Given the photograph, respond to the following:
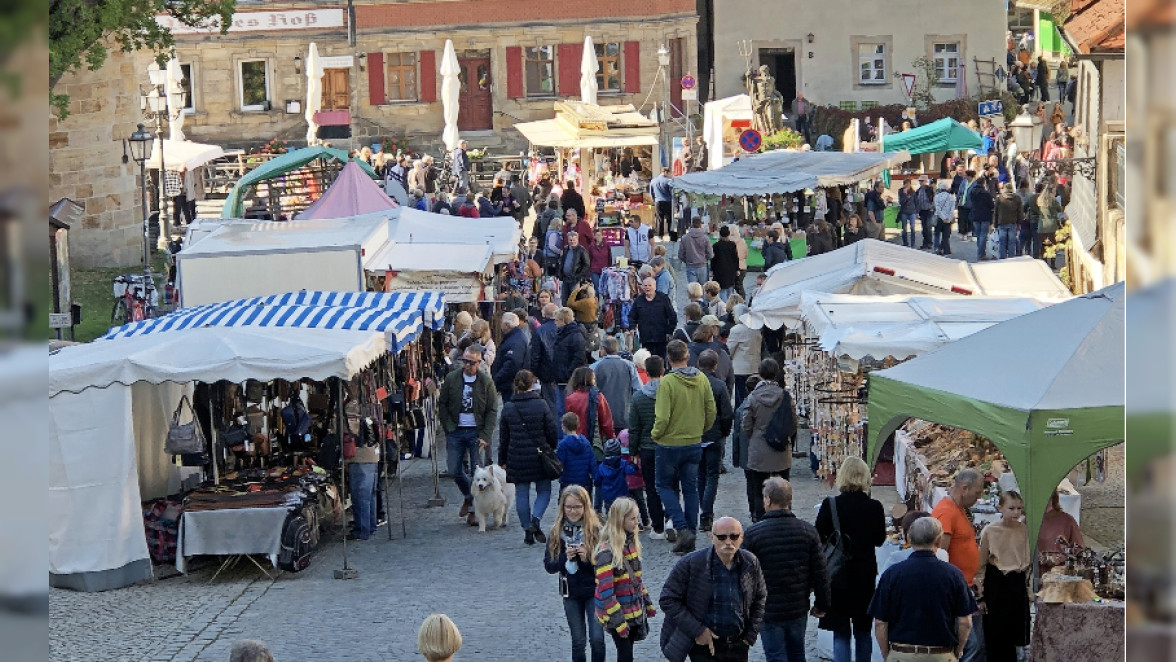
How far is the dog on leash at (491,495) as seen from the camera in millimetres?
13156

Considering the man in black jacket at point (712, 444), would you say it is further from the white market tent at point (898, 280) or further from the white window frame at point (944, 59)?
the white window frame at point (944, 59)

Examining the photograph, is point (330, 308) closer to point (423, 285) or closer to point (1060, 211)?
point (423, 285)

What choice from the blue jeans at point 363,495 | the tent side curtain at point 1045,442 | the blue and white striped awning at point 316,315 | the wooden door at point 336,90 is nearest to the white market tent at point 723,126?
the wooden door at point 336,90

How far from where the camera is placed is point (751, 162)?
1125 inches

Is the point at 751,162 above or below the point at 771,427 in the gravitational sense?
above

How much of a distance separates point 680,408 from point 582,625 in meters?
3.43

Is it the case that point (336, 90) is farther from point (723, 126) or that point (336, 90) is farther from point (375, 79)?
point (723, 126)

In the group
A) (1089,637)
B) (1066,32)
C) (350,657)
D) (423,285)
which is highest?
(1066,32)

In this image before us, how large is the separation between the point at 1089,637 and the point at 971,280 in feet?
28.6

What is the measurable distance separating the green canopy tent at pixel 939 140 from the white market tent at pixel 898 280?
18381mm

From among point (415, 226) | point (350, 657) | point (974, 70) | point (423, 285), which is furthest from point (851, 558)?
point (974, 70)

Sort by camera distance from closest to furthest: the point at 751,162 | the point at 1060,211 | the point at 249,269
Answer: the point at 249,269, the point at 1060,211, the point at 751,162

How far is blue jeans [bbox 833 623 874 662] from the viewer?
8.63m

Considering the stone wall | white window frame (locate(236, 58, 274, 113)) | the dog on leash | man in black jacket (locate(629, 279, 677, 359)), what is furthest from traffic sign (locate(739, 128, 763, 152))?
white window frame (locate(236, 58, 274, 113))
